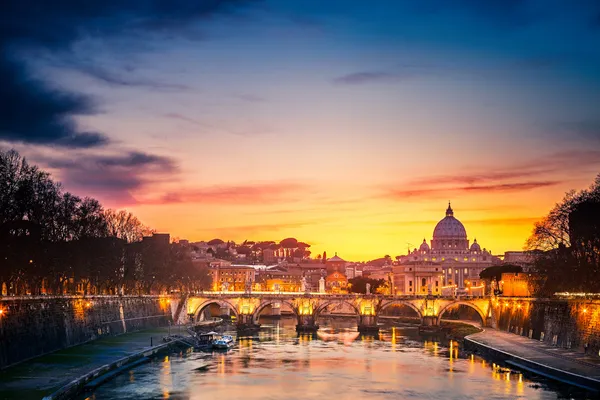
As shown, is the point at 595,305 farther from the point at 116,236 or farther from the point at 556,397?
the point at 116,236

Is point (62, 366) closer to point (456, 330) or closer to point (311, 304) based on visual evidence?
point (456, 330)

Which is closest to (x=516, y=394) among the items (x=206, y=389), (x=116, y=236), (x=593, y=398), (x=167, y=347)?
(x=593, y=398)

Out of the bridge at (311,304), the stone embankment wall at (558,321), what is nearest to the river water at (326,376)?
the stone embankment wall at (558,321)

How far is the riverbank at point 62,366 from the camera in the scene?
46.5 meters

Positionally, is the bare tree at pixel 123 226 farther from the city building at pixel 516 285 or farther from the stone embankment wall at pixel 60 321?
the city building at pixel 516 285

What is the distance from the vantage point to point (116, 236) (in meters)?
103

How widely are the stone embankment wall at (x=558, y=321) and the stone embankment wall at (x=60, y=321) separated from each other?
1605 inches

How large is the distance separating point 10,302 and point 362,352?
39.4m

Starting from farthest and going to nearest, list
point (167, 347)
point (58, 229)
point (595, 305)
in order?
point (167, 347), point (58, 229), point (595, 305)

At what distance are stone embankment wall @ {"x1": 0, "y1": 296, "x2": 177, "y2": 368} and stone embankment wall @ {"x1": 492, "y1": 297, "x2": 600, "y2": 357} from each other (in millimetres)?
40764

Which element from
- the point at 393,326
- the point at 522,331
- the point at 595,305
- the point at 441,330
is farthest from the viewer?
the point at 393,326

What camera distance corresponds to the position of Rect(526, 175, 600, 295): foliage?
77.4 m

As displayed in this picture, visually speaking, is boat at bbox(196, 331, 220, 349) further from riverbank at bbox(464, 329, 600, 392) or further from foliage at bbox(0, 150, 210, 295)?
riverbank at bbox(464, 329, 600, 392)

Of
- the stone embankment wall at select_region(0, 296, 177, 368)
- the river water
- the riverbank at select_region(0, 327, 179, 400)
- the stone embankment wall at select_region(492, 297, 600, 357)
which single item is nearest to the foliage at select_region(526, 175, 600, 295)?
the stone embankment wall at select_region(492, 297, 600, 357)
